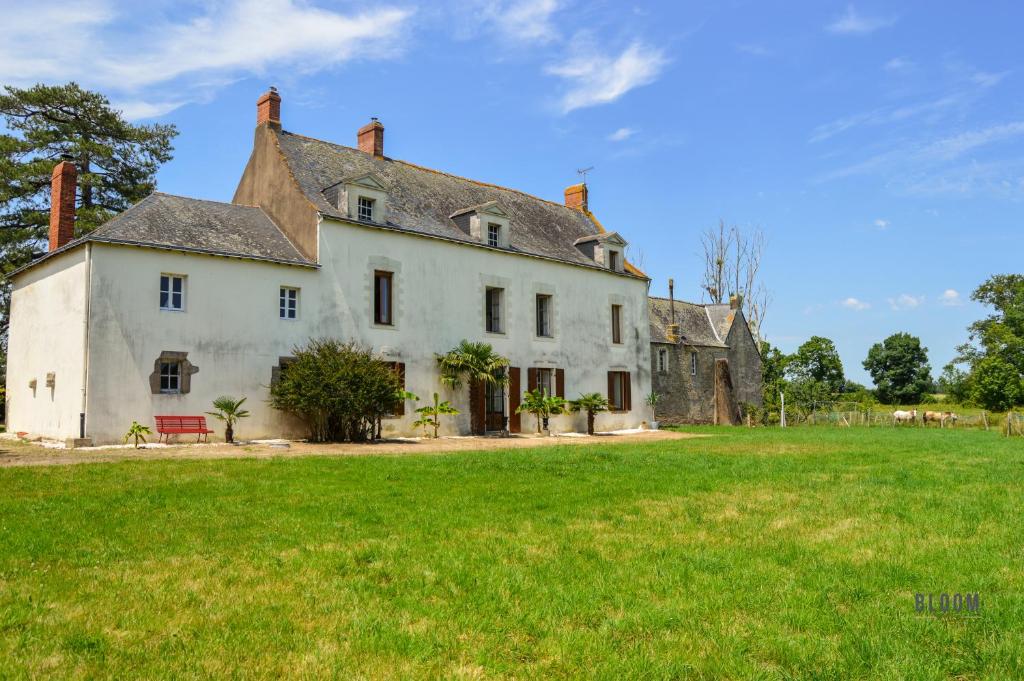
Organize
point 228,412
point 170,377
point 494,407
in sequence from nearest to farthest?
point 228,412 < point 170,377 < point 494,407

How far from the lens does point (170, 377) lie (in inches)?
Answer: 670

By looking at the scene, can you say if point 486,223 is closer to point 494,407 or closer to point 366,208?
point 366,208

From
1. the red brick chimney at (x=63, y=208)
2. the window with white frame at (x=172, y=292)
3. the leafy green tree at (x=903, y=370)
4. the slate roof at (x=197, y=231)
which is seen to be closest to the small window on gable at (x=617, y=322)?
the slate roof at (x=197, y=231)

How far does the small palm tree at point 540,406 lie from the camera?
22812 millimetres

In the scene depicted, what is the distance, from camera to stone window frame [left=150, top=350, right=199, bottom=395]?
16719mm

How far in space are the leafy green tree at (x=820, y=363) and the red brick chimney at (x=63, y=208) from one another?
152 feet

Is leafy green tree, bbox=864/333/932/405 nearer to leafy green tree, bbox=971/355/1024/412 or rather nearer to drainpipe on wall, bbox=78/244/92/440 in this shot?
→ leafy green tree, bbox=971/355/1024/412

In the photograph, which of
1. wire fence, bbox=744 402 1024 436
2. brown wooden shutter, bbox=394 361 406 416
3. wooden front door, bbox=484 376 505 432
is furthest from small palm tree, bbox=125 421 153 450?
wire fence, bbox=744 402 1024 436

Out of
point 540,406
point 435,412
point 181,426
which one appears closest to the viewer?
point 181,426

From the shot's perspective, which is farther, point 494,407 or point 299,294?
point 494,407

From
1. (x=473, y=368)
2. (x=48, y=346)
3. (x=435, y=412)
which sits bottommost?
Result: (x=435, y=412)

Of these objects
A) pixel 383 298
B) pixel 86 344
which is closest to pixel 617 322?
pixel 383 298

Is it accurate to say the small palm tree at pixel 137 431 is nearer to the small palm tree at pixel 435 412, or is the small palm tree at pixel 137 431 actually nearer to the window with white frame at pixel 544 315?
the small palm tree at pixel 435 412

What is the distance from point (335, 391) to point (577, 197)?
17.4 metres
